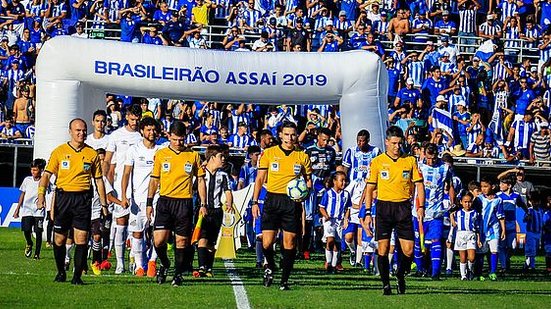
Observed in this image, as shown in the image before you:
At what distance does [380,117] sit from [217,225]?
711cm

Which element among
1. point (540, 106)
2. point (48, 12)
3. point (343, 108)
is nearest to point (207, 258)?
point (343, 108)

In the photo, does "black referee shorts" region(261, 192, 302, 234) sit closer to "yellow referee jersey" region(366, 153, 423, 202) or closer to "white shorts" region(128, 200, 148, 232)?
"yellow referee jersey" region(366, 153, 423, 202)

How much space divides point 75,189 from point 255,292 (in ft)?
8.19

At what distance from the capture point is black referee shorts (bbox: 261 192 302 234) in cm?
1530

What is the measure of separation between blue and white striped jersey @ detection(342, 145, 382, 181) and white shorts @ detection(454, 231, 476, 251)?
5.73 feet

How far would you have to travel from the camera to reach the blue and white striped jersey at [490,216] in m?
19.8

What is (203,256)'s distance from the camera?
16984mm

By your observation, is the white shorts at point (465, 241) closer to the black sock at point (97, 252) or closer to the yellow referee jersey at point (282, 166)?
the yellow referee jersey at point (282, 166)

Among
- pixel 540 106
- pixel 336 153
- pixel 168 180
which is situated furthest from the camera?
pixel 540 106

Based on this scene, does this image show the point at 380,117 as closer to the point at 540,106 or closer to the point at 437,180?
the point at 437,180

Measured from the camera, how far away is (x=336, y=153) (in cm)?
2617

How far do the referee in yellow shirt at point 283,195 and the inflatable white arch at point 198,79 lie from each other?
7693 mm

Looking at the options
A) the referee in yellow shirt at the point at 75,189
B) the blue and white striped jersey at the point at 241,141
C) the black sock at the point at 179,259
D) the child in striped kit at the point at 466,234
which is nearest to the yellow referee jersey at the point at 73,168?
the referee in yellow shirt at the point at 75,189

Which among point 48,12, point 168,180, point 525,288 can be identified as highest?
point 48,12
